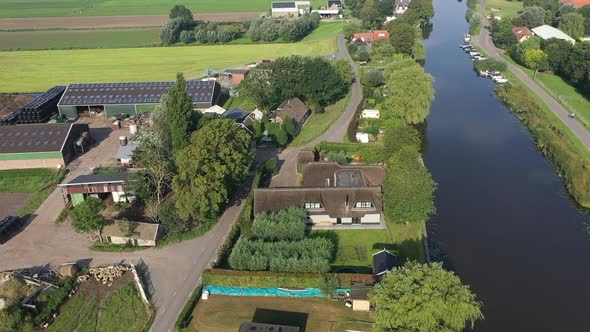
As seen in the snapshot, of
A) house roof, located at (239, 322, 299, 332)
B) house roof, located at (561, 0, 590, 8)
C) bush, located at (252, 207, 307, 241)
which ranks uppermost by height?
house roof, located at (561, 0, 590, 8)

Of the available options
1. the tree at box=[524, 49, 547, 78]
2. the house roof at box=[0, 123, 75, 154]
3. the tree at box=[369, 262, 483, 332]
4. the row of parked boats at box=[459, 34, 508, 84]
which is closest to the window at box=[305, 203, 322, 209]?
the tree at box=[369, 262, 483, 332]

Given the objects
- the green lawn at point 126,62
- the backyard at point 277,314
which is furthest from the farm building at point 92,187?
the green lawn at point 126,62

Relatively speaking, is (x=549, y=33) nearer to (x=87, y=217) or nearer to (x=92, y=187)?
(x=92, y=187)

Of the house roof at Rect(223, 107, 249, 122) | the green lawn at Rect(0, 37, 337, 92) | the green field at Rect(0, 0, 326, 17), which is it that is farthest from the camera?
the green field at Rect(0, 0, 326, 17)

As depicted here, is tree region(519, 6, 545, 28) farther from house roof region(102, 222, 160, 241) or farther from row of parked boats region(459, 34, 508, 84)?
house roof region(102, 222, 160, 241)

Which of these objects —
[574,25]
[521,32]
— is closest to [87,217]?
[521,32]

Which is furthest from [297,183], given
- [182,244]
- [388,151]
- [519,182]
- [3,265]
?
[3,265]

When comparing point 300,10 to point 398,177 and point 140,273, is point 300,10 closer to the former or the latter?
point 398,177

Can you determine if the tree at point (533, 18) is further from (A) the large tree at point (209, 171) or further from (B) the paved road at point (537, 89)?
(A) the large tree at point (209, 171)
